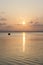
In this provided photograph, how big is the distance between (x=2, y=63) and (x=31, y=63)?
3939 millimetres

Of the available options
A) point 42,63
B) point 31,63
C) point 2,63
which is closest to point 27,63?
point 31,63

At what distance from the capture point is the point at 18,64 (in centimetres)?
2048

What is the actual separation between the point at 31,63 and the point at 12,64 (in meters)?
2.56

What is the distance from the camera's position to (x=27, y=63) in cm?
2102

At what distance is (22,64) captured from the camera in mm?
20484

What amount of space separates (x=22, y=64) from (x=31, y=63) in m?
1.31

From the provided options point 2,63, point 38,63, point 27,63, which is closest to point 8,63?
point 2,63

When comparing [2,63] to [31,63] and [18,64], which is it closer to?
[18,64]

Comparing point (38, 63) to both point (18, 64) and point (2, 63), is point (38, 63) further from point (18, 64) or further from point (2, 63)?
point (2, 63)

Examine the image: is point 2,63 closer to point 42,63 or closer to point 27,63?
point 27,63

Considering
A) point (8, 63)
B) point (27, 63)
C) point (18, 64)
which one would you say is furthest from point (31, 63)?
point (8, 63)

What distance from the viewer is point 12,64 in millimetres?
20531

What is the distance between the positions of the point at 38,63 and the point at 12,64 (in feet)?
11.4

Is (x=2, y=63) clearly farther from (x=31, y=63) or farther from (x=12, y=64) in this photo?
(x=31, y=63)
